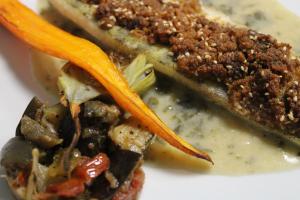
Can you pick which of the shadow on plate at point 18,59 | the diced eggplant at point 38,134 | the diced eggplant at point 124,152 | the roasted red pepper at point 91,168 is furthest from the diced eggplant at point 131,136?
the shadow on plate at point 18,59

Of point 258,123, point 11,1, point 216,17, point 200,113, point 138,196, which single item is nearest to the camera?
point 138,196

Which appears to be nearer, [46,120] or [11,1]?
[46,120]

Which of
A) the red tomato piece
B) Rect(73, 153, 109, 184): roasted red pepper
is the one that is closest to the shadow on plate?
Rect(73, 153, 109, 184): roasted red pepper

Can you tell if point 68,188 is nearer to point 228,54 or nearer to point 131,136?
point 131,136

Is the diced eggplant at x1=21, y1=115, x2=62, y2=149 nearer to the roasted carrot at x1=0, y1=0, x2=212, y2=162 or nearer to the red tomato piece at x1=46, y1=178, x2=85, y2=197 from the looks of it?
the red tomato piece at x1=46, y1=178, x2=85, y2=197

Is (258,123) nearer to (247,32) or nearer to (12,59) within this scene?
(247,32)

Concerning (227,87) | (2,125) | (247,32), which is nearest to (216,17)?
(247,32)

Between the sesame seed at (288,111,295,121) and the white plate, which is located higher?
the sesame seed at (288,111,295,121)
